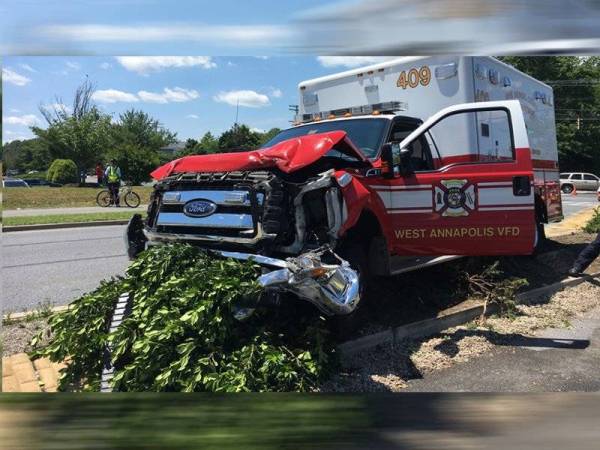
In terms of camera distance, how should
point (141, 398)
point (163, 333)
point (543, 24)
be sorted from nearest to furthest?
point (543, 24) → point (141, 398) → point (163, 333)

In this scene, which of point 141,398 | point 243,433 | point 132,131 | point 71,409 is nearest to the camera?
point 243,433

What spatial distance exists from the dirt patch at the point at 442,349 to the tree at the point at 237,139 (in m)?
2.06

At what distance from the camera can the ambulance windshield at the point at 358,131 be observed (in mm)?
5273

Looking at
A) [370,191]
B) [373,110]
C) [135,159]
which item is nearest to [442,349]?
[370,191]

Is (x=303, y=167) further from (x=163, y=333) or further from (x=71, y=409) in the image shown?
(x=71, y=409)

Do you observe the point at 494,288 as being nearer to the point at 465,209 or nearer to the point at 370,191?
the point at 465,209

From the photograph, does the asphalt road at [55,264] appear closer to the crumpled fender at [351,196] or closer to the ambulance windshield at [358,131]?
the crumpled fender at [351,196]

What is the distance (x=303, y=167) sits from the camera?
162 inches

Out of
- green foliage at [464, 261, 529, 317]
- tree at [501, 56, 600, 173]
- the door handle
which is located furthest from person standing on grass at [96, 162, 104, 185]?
tree at [501, 56, 600, 173]

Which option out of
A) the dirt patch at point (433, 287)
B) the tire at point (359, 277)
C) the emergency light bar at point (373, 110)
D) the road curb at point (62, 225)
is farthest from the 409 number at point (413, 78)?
the road curb at point (62, 225)

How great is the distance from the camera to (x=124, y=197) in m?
11.9

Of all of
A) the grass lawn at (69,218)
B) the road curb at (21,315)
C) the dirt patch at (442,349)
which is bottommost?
the dirt patch at (442,349)

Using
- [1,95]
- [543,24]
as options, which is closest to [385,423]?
[543,24]

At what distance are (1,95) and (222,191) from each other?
1.69 meters
